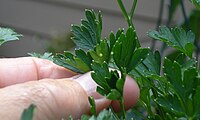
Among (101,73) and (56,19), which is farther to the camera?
(56,19)

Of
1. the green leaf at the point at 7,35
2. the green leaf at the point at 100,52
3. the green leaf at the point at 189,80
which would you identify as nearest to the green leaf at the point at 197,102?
the green leaf at the point at 189,80

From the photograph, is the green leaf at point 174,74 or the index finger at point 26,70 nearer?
the green leaf at point 174,74

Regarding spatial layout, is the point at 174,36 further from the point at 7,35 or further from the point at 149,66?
the point at 7,35

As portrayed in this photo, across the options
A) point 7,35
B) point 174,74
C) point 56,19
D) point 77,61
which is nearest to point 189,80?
point 174,74

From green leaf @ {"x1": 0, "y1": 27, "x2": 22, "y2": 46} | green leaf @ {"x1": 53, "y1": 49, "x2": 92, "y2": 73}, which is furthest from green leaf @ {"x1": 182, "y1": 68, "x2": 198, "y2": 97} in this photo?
green leaf @ {"x1": 0, "y1": 27, "x2": 22, "y2": 46}

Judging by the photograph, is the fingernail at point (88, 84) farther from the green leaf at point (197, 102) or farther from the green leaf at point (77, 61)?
the green leaf at point (197, 102)

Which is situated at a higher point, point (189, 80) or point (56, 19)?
point (189, 80)

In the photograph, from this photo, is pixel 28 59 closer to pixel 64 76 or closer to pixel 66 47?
pixel 64 76
